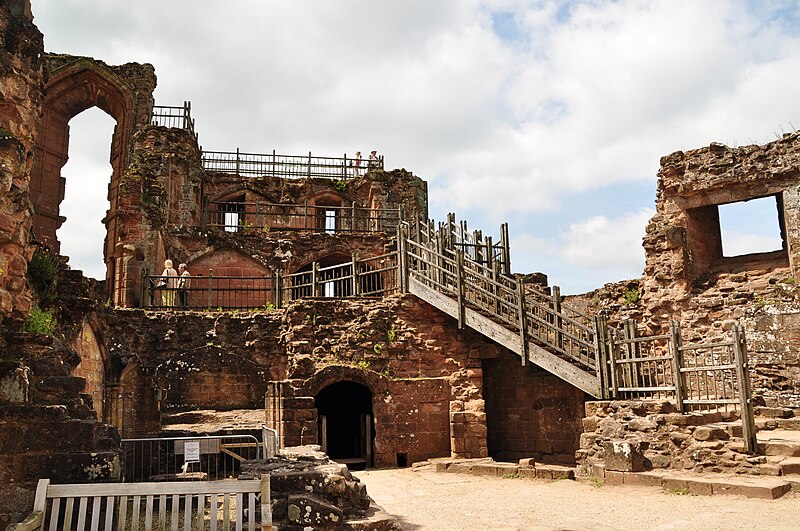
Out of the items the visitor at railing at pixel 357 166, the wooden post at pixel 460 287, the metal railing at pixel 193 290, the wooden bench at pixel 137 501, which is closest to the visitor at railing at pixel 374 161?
the visitor at railing at pixel 357 166

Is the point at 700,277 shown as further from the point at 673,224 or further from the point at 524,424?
the point at 524,424

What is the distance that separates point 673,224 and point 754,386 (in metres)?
4.42

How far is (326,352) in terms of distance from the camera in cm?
1507

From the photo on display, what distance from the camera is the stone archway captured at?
24.0 meters

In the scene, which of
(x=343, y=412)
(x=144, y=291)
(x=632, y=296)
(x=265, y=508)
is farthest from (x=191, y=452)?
(x=632, y=296)

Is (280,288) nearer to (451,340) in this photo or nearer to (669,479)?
(451,340)

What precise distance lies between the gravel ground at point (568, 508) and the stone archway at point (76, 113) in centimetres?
1706

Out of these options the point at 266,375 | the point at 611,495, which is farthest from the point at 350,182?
the point at 611,495

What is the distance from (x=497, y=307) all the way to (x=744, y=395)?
5423 millimetres

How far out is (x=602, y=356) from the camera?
1191 centimetres

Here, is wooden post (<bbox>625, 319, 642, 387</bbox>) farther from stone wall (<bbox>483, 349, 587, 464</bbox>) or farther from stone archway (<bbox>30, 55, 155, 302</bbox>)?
stone archway (<bbox>30, 55, 155, 302</bbox>)

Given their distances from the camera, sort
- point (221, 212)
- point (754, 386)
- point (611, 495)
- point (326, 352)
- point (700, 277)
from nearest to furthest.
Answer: point (611, 495)
point (754, 386)
point (326, 352)
point (700, 277)
point (221, 212)

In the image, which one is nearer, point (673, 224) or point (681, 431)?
point (681, 431)

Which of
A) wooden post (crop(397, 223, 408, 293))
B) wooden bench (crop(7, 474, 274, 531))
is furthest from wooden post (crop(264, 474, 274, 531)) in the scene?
wooden post (crop(397, 223, 408, 293))
